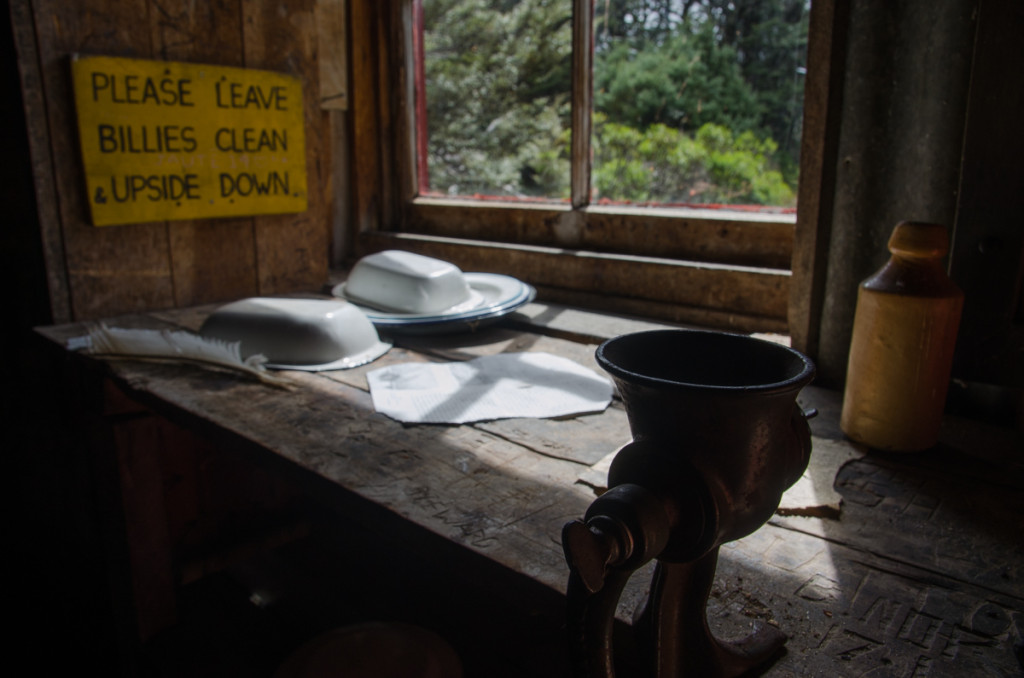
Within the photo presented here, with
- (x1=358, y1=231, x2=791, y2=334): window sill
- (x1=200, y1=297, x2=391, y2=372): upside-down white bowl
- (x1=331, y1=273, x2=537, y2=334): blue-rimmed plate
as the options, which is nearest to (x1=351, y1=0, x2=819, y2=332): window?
(x1=358, y1=231, x2=791, y2=334): window sill

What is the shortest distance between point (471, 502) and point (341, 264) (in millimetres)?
1639

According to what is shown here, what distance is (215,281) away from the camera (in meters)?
1.53

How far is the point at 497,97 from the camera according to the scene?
268cm

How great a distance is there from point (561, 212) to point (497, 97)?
1.17 m

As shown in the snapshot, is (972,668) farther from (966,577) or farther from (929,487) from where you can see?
(929,487)

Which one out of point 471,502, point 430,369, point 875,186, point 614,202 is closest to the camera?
point 471,502

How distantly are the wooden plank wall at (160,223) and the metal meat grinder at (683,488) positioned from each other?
1264mm

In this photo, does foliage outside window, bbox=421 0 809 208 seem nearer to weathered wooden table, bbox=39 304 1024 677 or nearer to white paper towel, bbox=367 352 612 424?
white paper towel, bbox=367 352 612 424

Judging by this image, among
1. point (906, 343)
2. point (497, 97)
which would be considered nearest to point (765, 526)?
point (906, 343)

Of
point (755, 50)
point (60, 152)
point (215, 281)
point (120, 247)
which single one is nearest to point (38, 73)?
point (60, 152)

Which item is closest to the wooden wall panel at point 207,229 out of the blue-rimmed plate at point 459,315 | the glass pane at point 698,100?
the blue-rimmed plate at point 459,315

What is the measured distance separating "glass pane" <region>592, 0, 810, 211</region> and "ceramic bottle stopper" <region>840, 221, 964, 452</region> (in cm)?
80

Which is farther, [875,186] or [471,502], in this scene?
[875,186]

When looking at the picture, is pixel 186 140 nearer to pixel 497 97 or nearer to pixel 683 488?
pixel 683 488
